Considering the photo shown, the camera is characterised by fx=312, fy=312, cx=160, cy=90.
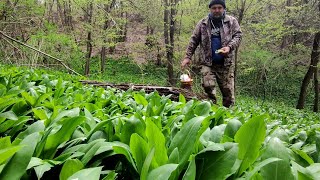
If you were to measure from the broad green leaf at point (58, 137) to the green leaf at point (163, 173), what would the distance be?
418mm

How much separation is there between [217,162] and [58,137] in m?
0.55

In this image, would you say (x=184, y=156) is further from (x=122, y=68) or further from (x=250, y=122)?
(x=122, y=68)

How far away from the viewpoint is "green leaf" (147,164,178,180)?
0.76m

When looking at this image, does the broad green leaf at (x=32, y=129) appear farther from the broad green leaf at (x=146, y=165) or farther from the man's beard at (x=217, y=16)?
the man's beard at (x=217, y=16)

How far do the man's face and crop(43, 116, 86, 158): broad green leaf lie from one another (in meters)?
5.13

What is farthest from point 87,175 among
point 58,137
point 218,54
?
point 218,54

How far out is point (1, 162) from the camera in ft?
2.61

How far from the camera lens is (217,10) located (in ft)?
19.1

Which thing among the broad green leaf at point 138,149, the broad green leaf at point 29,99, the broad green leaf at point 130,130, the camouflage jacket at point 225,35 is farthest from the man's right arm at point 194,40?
the broad green leaf at point 138,149

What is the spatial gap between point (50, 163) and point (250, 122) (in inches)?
24.8

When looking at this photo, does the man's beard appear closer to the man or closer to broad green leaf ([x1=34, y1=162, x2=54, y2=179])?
the man

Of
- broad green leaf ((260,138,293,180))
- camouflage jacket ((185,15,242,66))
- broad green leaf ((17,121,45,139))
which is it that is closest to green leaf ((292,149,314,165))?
broad green leaf ((260,138,293,180))

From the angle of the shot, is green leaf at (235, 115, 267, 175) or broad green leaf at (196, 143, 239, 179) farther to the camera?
green leaf at (235, 115, 267, 175)

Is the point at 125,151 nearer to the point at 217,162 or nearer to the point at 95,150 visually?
the point at 95,150
